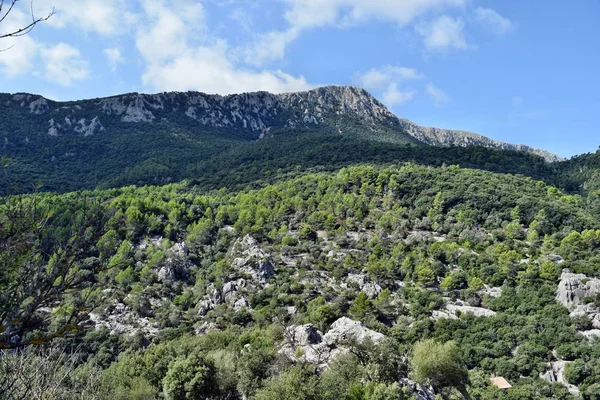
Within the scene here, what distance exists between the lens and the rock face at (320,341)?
33.9 m

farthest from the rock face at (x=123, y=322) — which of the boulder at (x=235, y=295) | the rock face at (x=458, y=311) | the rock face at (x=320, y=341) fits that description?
the rock face at (x=458, y=311)

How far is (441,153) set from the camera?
430 ft

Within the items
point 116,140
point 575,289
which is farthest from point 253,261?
point 116,140

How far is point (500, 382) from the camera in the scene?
4131cm

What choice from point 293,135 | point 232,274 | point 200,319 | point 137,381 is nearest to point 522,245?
point 232,274

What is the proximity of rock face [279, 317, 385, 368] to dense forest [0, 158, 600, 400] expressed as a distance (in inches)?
8.2

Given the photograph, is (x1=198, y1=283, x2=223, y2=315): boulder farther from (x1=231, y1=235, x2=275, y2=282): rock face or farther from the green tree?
the green tree

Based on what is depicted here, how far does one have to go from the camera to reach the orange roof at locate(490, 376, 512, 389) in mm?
40375

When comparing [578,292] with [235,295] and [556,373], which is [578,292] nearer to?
[556,373]

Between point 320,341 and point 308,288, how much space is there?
19.7m

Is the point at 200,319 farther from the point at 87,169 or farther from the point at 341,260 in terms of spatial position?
the point at 87,169

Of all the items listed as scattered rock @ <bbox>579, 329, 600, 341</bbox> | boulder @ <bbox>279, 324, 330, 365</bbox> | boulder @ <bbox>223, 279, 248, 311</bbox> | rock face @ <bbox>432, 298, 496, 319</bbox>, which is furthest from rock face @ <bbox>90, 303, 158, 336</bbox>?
scattered rock @ <bbox>579, 329, 600, 341</bbox>

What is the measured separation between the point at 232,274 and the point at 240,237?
1476 centimetres

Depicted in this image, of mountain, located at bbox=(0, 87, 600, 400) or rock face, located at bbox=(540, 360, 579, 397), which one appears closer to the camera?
mountain, located at bbox=(0, 87, 600, 400)
